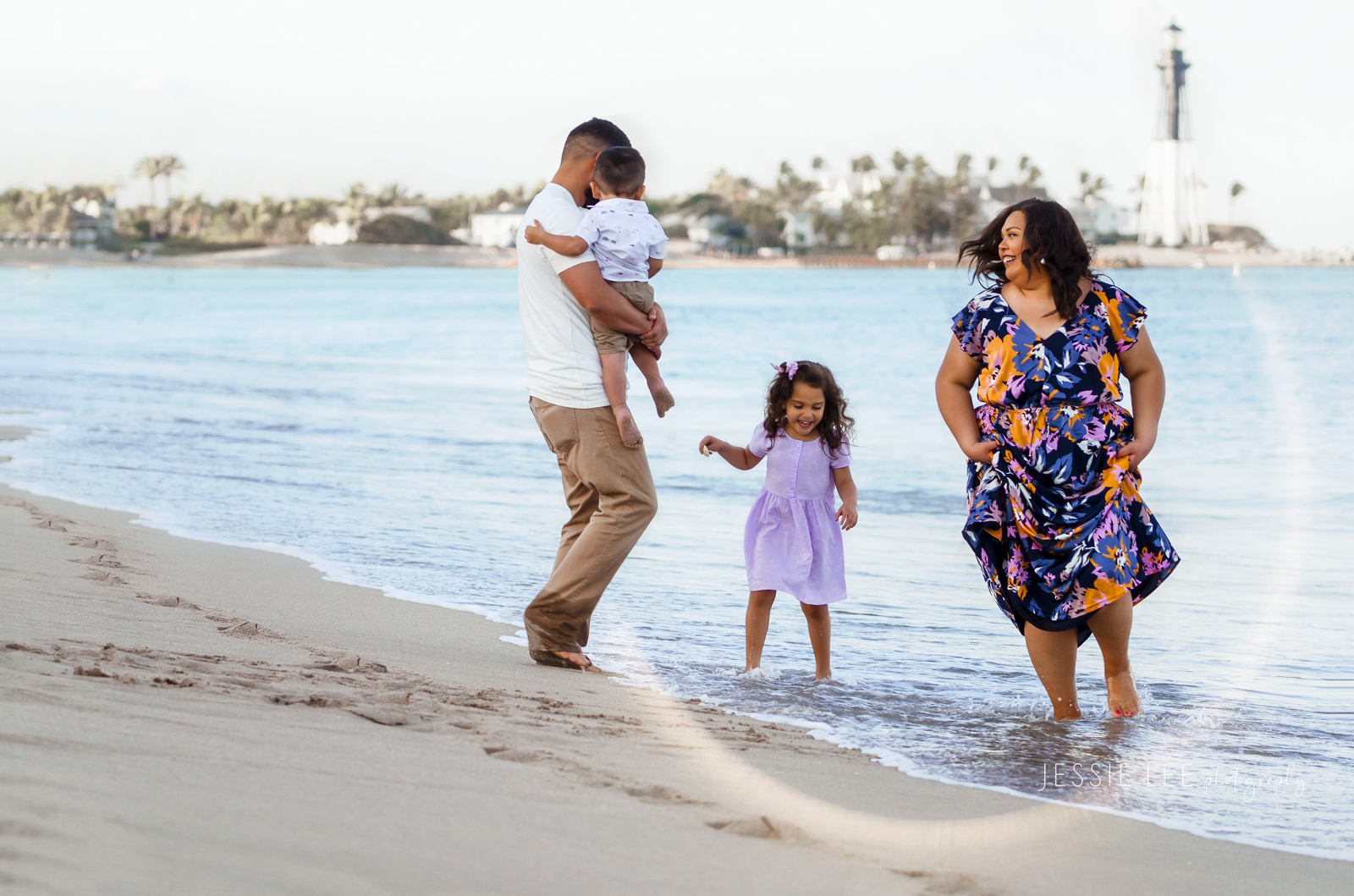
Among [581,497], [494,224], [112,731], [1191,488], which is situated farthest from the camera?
[494,224]

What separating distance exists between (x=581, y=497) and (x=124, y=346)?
82.7 feet

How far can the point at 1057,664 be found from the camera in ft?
12.9

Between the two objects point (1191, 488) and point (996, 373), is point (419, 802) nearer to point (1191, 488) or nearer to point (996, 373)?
point (996, 373)

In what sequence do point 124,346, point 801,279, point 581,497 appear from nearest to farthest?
point 581,497
point 124,346
point 801,279

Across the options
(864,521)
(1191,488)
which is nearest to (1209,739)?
(864,521)

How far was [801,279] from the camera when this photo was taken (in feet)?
392

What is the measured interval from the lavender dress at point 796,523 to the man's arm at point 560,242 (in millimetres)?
1010

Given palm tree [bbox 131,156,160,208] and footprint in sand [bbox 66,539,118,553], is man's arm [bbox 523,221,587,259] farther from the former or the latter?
palm tree [bbox 131,156,160,208]

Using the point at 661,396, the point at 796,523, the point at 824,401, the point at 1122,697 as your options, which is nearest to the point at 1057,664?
the point at 1122,697

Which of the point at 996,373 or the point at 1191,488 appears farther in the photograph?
the point at 1191,488

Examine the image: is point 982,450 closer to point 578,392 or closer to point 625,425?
point 625,425

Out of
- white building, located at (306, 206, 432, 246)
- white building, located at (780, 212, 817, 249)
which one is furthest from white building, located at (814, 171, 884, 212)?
white building, located at (306, 206, 432, 246)

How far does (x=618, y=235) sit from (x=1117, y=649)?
78.6 inches

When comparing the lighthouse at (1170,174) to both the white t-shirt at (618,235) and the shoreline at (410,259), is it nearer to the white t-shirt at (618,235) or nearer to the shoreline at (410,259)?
the shoreline at (410,259)
